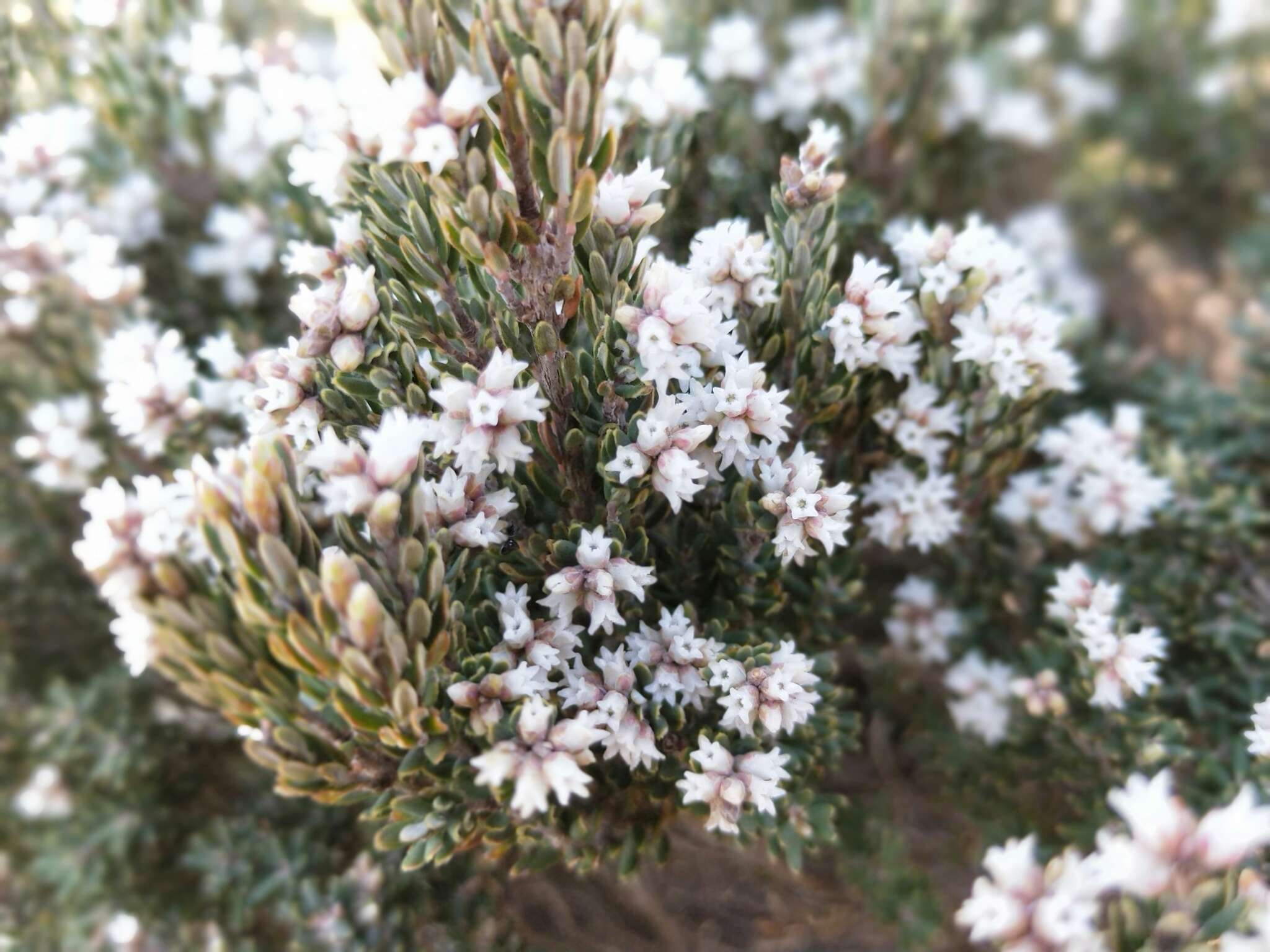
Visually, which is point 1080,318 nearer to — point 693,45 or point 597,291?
point 693,45

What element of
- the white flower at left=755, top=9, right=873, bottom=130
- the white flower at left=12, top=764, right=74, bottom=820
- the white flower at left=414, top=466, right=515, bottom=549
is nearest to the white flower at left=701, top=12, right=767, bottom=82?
the white flower at left=755, top=9, right=873, bottom=130

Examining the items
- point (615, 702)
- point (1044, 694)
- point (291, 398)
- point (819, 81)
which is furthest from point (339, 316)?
point (819, 81)

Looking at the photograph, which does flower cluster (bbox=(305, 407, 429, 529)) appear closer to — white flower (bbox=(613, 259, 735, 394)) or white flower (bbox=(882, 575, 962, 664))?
white flower (bbox=(613, 259, 735, 394))

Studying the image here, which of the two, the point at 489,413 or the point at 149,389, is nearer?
the point at 489,413

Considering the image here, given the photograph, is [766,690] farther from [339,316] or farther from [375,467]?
[339,316]

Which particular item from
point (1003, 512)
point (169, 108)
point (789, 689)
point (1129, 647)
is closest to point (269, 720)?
point (789, 689)

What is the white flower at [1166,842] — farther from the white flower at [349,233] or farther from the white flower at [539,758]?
the white flower at [349,233]

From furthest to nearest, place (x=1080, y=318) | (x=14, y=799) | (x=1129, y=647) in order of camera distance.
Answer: (x=1080, y=318)
(x=14, y=799)
(x=1129, y=647)
